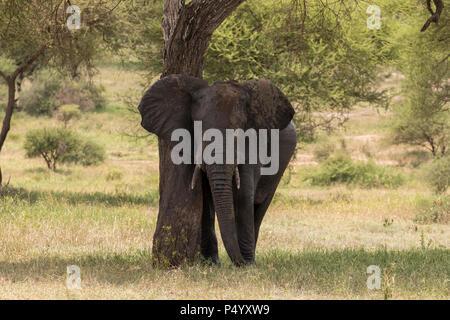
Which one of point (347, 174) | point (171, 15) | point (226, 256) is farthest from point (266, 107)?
point (347, 174)

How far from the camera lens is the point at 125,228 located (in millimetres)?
12102

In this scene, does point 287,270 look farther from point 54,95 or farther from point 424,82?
point 54,95

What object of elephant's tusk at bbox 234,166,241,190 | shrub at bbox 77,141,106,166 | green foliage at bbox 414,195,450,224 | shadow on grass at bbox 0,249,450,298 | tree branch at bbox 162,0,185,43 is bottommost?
shadow on grass at bbox 0,249,450,298

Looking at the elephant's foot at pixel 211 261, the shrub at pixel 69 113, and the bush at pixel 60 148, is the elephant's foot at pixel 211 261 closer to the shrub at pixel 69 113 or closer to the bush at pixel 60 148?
the bush at pixel 60 148

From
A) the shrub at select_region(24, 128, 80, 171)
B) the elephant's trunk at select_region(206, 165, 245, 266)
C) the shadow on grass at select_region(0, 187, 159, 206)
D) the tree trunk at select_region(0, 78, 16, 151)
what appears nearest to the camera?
the elephant's trunk at select_region(206, 165, 245, 266)

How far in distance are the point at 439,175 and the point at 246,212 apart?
48.8ft

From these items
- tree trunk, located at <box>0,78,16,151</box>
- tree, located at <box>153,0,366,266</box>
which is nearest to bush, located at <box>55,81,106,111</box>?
tree trunk, located at <box>0,78,16,151</box>

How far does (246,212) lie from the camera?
8086mm

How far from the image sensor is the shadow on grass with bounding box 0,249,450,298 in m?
7.31

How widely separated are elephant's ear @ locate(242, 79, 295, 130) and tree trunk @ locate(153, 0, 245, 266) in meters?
0.87

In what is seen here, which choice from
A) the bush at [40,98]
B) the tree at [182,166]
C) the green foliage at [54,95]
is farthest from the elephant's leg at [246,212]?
the bush at [40,98]

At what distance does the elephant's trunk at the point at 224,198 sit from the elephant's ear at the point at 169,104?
0.87 metres

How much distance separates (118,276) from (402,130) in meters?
24.8

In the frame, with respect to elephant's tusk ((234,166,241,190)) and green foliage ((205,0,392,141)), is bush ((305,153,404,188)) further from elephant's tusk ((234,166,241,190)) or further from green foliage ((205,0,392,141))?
elephant's tusk ((234,166,241,190))
